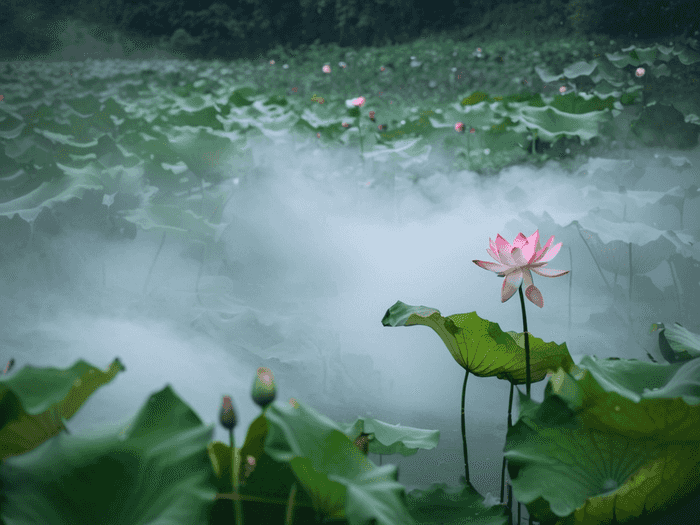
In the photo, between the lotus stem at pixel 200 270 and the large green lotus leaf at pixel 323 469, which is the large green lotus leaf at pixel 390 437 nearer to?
the large green lotus leaf at pixel 323 469

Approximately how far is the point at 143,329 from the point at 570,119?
1742mm

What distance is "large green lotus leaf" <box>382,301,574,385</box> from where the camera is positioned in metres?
0.65

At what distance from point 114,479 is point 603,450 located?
487mm

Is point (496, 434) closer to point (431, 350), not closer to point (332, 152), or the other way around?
point (431, 350)

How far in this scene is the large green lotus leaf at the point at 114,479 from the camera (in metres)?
0.40

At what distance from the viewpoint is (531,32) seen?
21.4 ft

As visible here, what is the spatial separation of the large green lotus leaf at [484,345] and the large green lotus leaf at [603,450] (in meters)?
0.08

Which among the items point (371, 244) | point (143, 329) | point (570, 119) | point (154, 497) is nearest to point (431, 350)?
point (371, 244)

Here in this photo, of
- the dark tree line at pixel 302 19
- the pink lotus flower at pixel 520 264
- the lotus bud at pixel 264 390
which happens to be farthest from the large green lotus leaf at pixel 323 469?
the dark tree line at pixel 302 19

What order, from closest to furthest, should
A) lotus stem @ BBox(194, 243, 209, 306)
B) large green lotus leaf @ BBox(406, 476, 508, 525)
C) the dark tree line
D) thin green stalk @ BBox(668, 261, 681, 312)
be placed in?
large green lotus leaf @ BBox(406, 476, 508, 525)
thin green stalk @ BBox(668, 261, 681, 312)
lotus stem @ BBox(194, 243, 209, 306)
the dark tree line

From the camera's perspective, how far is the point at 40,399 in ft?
1.45

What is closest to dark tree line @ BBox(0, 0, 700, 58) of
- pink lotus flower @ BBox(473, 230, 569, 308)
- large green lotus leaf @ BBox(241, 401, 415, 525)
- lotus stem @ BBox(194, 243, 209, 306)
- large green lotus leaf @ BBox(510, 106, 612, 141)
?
large green lotus leaf @ BBox(510, 106, 612, 141)

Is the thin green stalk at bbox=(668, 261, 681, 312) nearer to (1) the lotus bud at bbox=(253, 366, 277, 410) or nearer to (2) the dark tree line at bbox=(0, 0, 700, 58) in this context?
(1) the lotus bud at bbox=(253, 366, 277, 410)

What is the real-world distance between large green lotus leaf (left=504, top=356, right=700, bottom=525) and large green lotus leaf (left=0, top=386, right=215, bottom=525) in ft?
1.08
